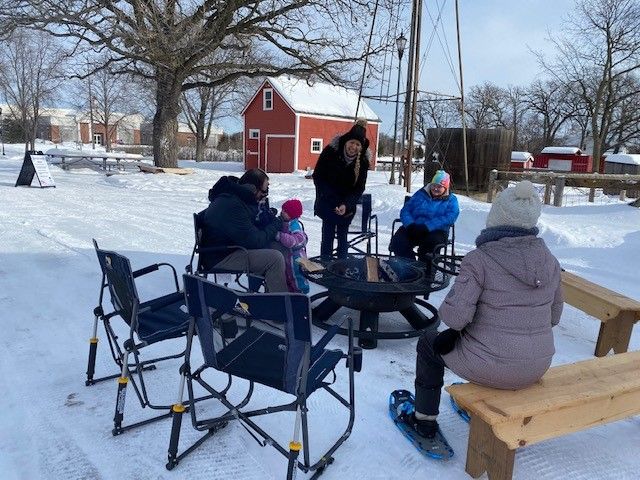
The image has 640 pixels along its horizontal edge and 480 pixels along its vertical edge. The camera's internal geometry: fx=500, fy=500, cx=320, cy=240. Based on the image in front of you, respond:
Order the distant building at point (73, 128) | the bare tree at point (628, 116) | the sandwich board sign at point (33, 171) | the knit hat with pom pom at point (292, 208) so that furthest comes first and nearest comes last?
the distant building at point (73, 128) < the bare tree at point (628, 116) < the sandwich board sign at point (33, 171) < the knit hat with pom pom at point (292, 208)

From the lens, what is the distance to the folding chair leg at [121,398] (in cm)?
254

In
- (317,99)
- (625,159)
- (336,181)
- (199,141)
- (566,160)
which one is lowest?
(336,181)

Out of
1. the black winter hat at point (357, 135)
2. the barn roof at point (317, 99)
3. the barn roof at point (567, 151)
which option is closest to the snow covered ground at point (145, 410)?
the black winter hat at point (357, 135)

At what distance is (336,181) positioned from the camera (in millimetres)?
5352

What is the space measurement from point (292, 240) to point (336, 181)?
3.46 ft

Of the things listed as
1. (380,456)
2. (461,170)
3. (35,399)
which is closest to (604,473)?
(380,456)

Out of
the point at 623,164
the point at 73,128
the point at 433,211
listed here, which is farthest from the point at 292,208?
the point at 73,128

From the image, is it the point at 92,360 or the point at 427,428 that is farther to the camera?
the point at 92,360

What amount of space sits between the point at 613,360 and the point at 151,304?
8.64 feet

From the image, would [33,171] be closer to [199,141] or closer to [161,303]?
[161,303]

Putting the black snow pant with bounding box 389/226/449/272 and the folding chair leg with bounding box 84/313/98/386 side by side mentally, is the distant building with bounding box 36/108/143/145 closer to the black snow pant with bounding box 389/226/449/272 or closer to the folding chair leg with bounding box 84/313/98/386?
the black snow pant with bounding box 389/226/449/272

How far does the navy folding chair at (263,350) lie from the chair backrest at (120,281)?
42 cm

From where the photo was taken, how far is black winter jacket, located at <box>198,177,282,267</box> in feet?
13.0

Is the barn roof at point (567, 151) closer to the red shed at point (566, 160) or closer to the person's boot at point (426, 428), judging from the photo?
the red shed at point (566, 160)
